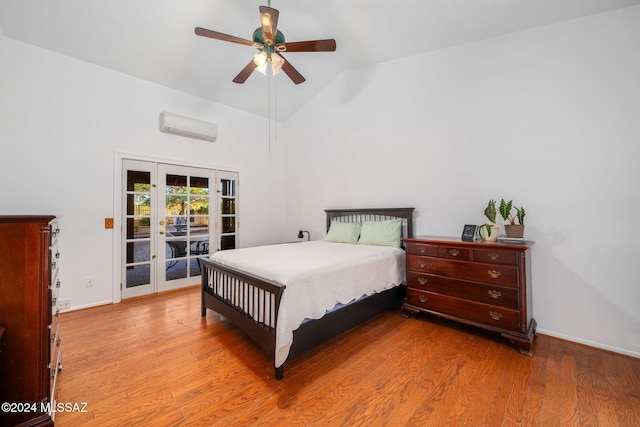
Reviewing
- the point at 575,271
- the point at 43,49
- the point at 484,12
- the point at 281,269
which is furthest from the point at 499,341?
the point at 43,49

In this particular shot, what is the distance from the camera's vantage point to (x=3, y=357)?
1.23m

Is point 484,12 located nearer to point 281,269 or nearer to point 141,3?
point 281,269

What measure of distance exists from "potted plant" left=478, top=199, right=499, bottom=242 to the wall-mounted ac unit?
395 cm

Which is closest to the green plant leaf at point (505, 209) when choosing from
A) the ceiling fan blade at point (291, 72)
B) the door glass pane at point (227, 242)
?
the ceiling fan blade at point (291, 72)

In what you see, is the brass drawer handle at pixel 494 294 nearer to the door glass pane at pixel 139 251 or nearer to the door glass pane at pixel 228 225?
the door glass pane at pixel 228 225

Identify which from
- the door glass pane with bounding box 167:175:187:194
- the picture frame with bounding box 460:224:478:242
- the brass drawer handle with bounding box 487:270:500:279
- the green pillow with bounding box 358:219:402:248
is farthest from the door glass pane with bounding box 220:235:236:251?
the brass drawer handle with bounding box 487:270:500:279

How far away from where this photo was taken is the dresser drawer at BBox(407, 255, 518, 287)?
2217mm

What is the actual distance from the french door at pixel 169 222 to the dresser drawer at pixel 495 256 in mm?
3544

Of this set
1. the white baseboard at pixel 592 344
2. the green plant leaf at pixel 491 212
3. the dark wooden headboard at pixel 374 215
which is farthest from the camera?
the dark wooden headboard at pixel 374 215

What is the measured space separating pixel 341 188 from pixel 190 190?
2433 millimetres

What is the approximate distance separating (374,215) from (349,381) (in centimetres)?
242

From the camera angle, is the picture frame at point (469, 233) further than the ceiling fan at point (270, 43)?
Yes

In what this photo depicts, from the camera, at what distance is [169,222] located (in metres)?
3.80

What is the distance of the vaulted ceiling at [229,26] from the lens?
247cm
